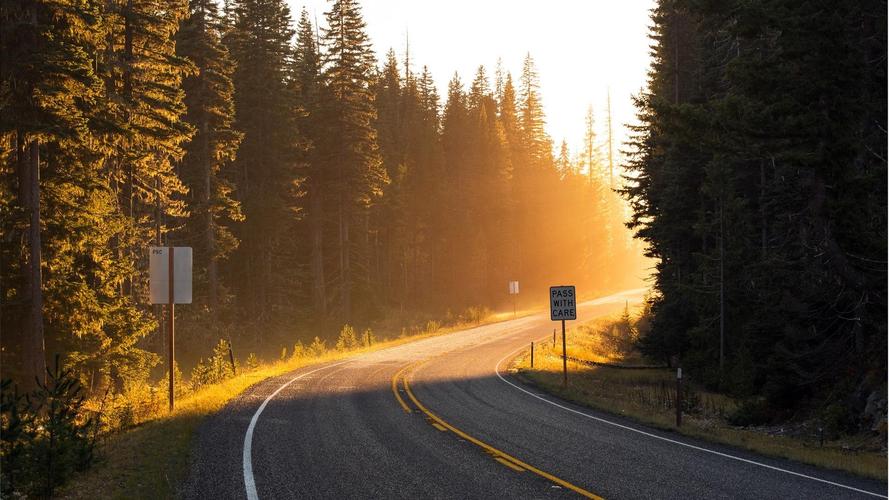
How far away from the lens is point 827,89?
15344mm

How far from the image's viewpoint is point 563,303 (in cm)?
2439

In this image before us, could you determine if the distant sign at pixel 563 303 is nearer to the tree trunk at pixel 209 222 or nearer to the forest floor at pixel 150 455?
the forest floor at pixel 150 455

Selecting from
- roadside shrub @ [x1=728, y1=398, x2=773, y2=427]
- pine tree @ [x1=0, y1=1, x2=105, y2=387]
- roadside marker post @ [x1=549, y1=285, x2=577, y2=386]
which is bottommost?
roadside shrub @ [x1=728, y1=398, x2=773, y2=427]

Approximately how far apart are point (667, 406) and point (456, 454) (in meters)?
12.9

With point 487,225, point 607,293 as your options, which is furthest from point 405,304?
point 607,293

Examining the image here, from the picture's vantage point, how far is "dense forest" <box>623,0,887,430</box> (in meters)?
15.3

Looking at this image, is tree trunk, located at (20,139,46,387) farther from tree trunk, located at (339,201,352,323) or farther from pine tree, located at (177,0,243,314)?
tree trunk, located at (339,201,352,323)

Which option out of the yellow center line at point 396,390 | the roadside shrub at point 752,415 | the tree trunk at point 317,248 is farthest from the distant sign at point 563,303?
the tree trunk at point 317,248

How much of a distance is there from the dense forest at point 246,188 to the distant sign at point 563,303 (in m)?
14.5

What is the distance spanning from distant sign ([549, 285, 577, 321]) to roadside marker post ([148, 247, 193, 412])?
13076mm

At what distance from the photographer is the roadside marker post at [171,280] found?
17156mm

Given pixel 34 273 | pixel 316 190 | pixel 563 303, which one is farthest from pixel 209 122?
pixel 563 303

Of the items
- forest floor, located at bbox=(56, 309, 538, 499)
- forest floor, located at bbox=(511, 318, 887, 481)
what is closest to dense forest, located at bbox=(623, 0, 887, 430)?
forest floor, located at bbox=(511, 318, 887, 481)

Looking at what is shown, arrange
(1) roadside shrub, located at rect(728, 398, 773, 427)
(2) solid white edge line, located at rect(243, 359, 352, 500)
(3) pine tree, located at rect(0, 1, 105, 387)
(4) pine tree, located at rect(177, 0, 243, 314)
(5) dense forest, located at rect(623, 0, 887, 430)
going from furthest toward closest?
(4) pine tree, located at rect(177, 0, 243, 314)
(1) roadside shrub, located at rect(728, 398, 773, 427)
(3) pine tree, located at rect(0, 1, 105, 387)
(5) dense forest, located at rect(623, 0, 887, 430)
(2) solid white edge line, located at rect(243, 359, 352, 500)
